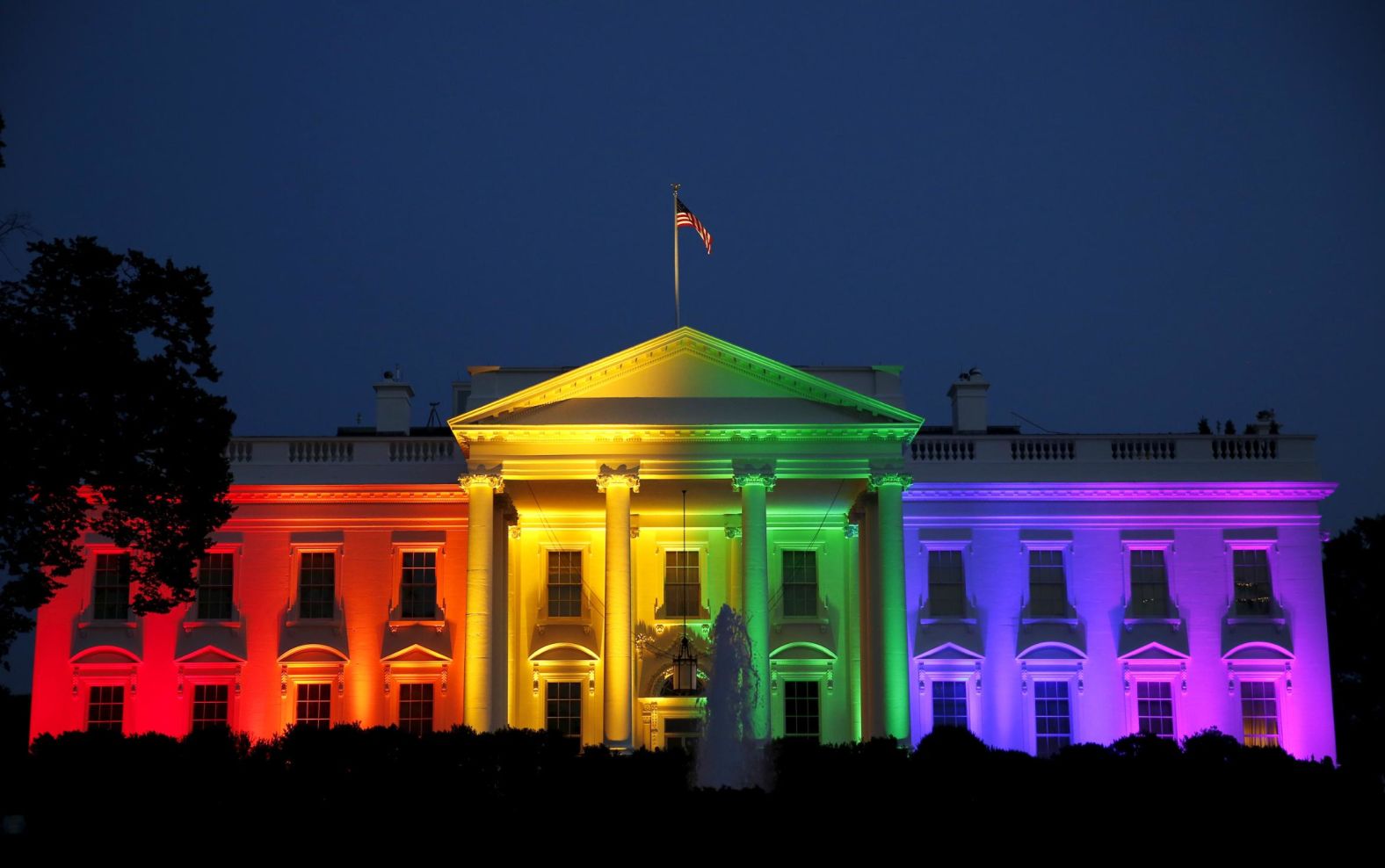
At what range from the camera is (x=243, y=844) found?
71.0 ft

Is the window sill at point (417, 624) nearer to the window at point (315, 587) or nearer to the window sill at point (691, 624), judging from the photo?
the window at point (315, 587)

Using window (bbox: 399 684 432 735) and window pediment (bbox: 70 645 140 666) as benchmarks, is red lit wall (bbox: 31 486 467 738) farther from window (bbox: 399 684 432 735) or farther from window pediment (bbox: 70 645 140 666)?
window (bbox: 399 684 432 735)

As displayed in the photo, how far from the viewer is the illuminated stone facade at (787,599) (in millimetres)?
34844

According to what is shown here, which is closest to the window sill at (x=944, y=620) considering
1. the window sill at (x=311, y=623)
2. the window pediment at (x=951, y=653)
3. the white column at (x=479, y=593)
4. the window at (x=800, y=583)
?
the window pediment at (x=951, y=653)

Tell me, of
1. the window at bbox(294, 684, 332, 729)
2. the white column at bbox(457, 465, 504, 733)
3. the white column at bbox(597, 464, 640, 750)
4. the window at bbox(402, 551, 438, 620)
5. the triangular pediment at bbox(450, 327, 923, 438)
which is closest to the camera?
the white column at bbox(597, 464, 640, 750)

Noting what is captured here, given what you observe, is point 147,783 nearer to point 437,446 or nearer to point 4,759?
point 4,759

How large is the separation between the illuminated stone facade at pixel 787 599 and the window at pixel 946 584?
0.06 m

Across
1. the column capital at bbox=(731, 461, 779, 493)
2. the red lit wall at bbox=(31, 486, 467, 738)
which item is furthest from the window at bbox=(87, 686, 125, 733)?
the column capital at bbox=(731, 461, 779, 493)

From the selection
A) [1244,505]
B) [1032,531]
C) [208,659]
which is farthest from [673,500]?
[1244,505]

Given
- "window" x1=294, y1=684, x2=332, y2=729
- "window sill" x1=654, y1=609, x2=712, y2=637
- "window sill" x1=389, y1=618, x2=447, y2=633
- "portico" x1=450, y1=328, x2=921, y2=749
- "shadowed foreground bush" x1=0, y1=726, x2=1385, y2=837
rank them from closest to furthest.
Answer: "shadowed foreground bush" x1=0, y1=726, x2=1385, y2=837 → "portico" x1=450, y1=328, x2=921, y2=749 → "window" x1=294, y1=684, x2=332, y2=729 → "window sill" x1=389, y1=618, x2=447, y2=633 → "window sill" x1=654, y1=609, x2=712, y2=637

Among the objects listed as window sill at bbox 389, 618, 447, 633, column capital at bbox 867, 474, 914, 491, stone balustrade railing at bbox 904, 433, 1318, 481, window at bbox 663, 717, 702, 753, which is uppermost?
stone balustrade railing at bbox 904, 433, 1318, 481

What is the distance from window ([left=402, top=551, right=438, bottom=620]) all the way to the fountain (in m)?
8.91

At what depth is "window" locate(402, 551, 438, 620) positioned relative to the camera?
35.4 metres

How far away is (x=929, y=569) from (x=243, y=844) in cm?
1872
